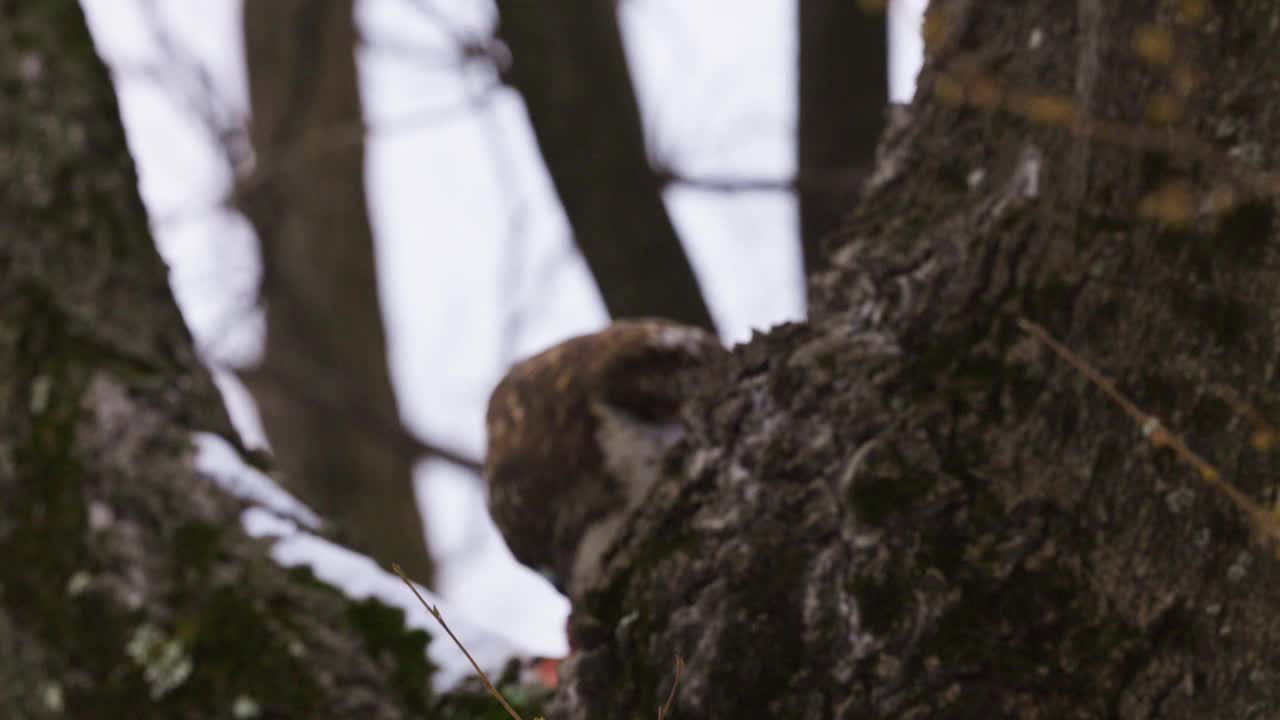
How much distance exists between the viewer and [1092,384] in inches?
57.6

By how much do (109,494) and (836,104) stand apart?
71.1 inches

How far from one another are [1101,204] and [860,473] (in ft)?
1.21

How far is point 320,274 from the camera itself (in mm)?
5121

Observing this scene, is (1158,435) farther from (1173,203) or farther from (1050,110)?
(1050,110)

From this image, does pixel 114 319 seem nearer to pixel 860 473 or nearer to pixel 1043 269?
pixel 860 473

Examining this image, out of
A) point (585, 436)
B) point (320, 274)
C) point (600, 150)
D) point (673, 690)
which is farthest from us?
point (320, 274)

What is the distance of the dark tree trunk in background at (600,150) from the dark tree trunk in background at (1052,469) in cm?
143

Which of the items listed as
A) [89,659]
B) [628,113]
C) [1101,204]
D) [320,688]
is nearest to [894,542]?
[1101,204]

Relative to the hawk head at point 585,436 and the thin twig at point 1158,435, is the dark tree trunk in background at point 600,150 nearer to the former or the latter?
the hawk head at point 585,436

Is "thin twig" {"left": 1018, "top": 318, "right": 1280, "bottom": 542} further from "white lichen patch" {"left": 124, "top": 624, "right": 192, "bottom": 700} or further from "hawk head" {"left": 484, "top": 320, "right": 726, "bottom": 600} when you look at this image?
"hawk head" {"left": 484, "top": 320, "right": 726, "bottom": 600}

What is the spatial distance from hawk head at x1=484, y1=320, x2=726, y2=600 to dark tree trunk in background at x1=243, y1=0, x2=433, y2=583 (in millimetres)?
2064

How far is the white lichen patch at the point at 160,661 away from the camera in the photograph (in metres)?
1.72

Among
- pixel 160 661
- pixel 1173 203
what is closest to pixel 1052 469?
pixel 1173 203

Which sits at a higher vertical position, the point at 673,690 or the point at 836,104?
the point at 836,104
